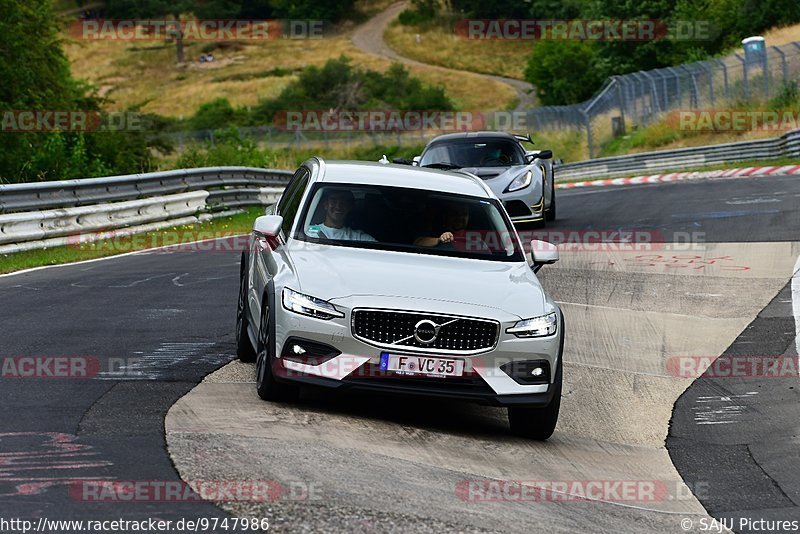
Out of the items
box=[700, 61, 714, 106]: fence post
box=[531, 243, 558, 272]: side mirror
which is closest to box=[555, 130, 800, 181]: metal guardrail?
box=[700, 61, 714, 106]: fence post

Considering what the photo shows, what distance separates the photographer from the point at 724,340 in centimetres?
1224

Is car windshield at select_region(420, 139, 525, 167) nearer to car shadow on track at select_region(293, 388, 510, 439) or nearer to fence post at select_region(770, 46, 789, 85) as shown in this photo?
car shadow on track at select_region(293, 388, 510, 439)

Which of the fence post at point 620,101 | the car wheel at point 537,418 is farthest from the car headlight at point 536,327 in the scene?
the fence post at point 620,101

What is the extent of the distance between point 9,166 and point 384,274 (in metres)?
25.0

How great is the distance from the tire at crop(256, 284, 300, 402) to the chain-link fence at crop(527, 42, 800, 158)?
123ft

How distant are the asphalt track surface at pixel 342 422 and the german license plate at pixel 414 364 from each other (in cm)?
41

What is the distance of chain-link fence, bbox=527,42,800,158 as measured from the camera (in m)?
43.9

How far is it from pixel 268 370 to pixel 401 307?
0.98 m

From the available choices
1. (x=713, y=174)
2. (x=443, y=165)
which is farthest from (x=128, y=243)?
(x=713, y=174)

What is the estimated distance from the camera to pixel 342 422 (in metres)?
8.08

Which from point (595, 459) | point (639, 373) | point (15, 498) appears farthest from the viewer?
point (639, 373)

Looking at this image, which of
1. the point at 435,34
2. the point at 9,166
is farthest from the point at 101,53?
the point at 9,166

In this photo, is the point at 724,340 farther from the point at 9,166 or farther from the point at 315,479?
the point at 9,166

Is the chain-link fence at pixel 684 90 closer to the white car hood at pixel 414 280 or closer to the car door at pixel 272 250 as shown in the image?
the car door at pixel 272 250
